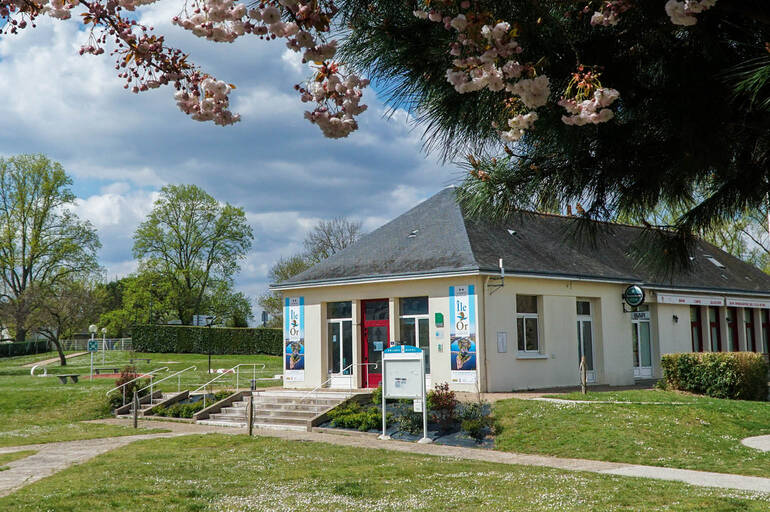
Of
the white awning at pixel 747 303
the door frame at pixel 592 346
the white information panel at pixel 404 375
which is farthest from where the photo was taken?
the white awning at pixel 747 303

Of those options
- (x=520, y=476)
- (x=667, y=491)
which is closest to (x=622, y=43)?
(x=667, y=491)

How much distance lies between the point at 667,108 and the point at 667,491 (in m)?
5.60

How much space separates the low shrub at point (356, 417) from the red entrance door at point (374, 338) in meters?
4.07

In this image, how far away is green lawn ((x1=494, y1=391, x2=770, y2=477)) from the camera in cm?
1156

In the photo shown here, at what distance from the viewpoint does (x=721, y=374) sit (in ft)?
62.5

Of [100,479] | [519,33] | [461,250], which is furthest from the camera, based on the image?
[461,250]

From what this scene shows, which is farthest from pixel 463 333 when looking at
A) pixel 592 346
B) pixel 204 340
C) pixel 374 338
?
pixel 204 340

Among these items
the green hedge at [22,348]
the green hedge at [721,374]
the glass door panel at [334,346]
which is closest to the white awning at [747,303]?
the green hedge at [721,374]

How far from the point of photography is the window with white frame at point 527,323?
816 inches

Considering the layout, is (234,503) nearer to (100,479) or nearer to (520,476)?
(100,479)

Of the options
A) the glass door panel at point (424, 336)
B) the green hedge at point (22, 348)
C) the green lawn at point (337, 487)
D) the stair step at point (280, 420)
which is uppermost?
the glass door panel at point (424, 336)

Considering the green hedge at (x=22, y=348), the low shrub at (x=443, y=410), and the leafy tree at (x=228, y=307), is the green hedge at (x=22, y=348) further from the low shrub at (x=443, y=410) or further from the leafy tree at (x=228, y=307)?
the low shrub at (x=443, y=410)

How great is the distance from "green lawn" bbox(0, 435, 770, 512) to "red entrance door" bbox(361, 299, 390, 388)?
9.50 metres

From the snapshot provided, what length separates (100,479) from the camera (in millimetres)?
9109
